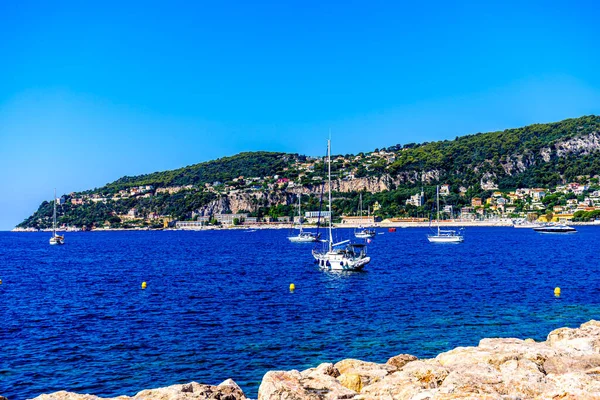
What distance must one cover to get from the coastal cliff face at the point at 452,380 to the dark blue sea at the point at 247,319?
393 cm

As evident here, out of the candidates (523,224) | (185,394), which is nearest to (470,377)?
(185,394)

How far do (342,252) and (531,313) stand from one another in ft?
60.5

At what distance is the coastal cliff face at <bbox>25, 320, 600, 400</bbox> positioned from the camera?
7.52 metres

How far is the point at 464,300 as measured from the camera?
86.0 ft

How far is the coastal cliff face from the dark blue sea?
12.9 feet

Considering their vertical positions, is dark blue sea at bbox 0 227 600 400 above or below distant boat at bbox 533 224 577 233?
above

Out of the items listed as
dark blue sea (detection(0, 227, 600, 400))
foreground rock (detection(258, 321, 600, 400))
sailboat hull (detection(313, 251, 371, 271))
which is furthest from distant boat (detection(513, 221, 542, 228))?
foreground rock (detection(258, 321, 600, 400))

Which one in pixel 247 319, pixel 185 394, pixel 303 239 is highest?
pixel 185 394

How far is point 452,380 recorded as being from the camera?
304 inches

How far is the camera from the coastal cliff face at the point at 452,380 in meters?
7.52

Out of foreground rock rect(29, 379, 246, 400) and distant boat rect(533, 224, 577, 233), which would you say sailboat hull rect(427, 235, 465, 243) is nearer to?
distant boat rect(533, 224, 577, 233)

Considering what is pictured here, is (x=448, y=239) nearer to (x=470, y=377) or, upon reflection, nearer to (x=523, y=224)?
(x=470, y=377)

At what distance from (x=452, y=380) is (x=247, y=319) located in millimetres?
15234

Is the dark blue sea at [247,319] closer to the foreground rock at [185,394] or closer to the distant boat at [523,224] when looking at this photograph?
the foreground rock at [185,394]
